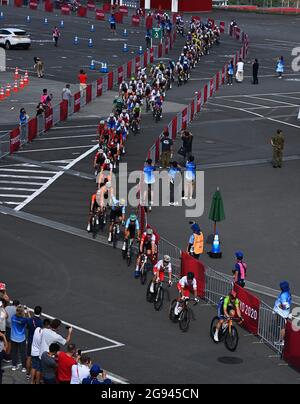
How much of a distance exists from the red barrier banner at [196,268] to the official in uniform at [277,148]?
54.2 ft

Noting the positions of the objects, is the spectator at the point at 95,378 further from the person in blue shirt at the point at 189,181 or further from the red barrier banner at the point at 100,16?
the red barrier banner at the point at 100,16

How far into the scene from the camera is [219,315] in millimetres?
29000

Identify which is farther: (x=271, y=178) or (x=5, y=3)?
(x=5, y=3)

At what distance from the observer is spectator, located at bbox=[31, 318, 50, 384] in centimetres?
2567

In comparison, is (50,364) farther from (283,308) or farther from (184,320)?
(283,308)

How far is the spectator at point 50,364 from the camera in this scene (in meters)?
24.5

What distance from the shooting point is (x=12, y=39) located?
86062 millimetres

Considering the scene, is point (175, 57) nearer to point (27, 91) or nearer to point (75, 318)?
point (27, 91)

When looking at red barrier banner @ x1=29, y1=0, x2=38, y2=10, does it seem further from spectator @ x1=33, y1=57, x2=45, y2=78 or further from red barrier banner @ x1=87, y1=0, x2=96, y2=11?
spectator @ x1=33, y1=57, x2=45, y2=78

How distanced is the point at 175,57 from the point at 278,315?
56328 mm

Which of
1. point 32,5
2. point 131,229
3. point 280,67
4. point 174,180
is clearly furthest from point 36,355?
point 32,5

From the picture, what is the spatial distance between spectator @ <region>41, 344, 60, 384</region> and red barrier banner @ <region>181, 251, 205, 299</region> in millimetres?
8511

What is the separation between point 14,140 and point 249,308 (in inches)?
941
